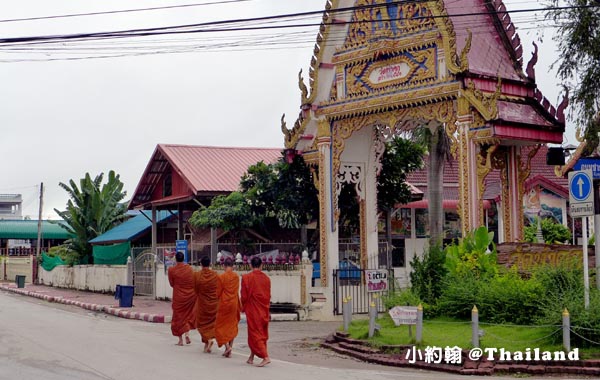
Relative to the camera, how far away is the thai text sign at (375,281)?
17047 mm

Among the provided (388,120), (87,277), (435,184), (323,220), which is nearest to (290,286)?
(323,220)

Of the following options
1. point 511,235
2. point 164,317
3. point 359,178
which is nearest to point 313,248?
point 359,178

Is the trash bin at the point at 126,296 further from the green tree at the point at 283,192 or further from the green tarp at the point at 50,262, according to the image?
the green tarp at the point at 50,262

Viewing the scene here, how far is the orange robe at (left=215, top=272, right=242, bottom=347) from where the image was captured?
13328 millimetres

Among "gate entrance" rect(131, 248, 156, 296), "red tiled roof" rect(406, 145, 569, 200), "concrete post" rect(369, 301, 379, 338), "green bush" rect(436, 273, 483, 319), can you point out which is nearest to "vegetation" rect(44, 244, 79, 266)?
"gate entrance" rect(131, 248, 156, 296)

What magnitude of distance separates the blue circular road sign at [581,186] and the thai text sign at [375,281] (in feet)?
17.8

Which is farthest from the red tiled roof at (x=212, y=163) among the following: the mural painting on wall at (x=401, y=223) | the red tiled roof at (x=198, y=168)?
the mural painting on wall at (x=401, y=223)

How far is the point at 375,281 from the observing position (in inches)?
674

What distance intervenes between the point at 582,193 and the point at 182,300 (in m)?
7.49

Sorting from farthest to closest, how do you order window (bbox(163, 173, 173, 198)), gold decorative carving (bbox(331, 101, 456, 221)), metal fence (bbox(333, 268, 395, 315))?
window (bbox(163, 173, 173, 198))
metal fence (bbox(333, 268, 395, 315))
gold decorative carving (bbox(331, 101, 456, 221))

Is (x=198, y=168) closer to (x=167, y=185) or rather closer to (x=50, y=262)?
(x=167, y=185)

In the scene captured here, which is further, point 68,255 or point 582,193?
point 68,255

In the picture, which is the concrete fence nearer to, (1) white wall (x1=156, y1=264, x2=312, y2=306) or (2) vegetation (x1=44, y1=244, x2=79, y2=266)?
(2) vegetation (x1=44, y1=244, x2=79, y2=266)

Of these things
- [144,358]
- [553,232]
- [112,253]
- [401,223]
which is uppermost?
[401,223]
